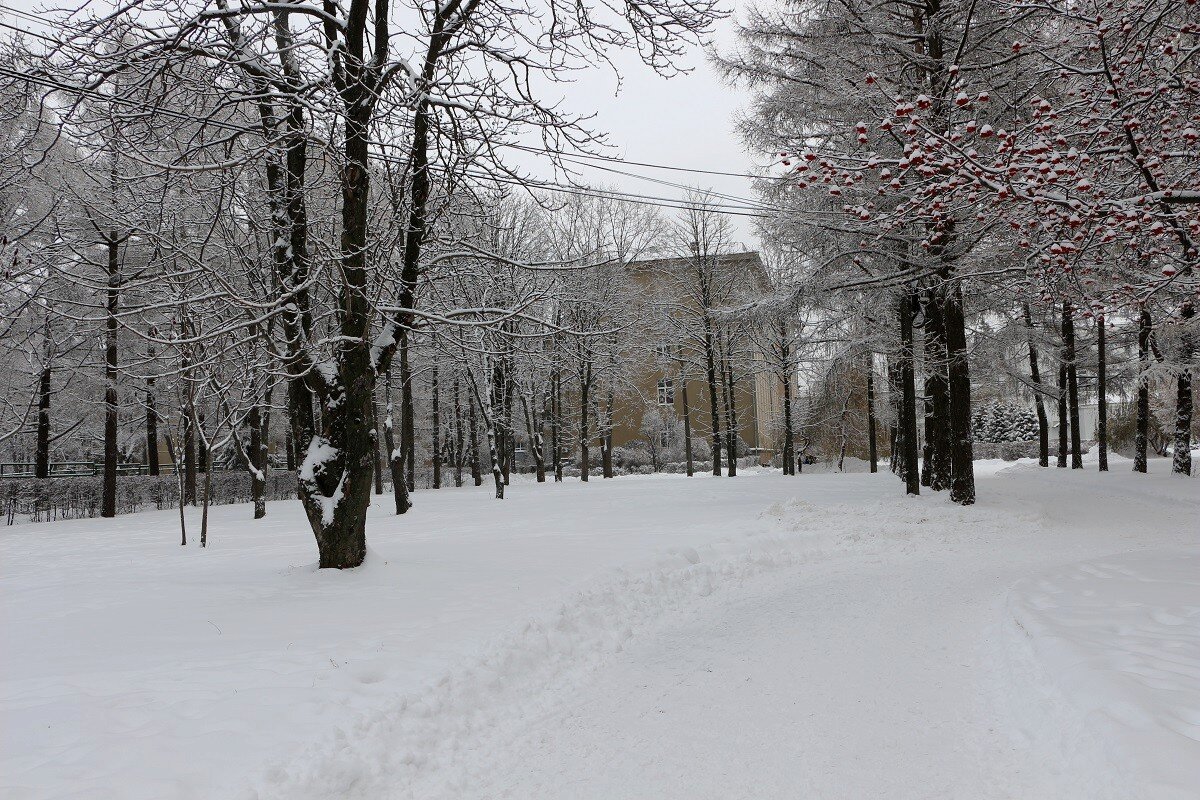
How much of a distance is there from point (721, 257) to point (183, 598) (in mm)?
26896

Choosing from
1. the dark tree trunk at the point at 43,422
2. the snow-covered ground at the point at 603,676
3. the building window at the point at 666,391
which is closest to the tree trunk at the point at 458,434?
the building window at the point at 666,391

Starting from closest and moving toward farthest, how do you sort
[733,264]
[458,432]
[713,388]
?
1. [713,388]
2. [733,264]
3. [458,432]

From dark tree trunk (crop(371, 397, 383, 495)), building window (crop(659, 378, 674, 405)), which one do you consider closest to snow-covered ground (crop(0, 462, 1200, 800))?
dark tree trunk (crop(371, 397, 383, 495))

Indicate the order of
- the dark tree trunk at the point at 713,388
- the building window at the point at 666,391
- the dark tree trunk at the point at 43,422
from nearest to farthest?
the dark tree trunk at the point at 43,422 < the dark tree trunk at the point at 713,388 < the building window at the point at 666,391

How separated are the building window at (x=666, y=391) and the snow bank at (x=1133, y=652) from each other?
2834 centimetres

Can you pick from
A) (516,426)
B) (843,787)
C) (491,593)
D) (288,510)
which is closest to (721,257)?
(516,426)

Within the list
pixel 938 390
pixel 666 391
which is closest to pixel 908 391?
pixel 938 390

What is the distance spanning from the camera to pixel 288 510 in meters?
19.1

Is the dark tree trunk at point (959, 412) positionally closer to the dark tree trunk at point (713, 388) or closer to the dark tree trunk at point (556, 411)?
the dark tree trunk at point (713, 388)

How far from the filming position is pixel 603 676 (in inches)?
216

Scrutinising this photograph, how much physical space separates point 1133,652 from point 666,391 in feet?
102

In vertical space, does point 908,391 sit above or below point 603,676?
above

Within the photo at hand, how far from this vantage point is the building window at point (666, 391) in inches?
1430

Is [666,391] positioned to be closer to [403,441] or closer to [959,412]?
[403,441]
